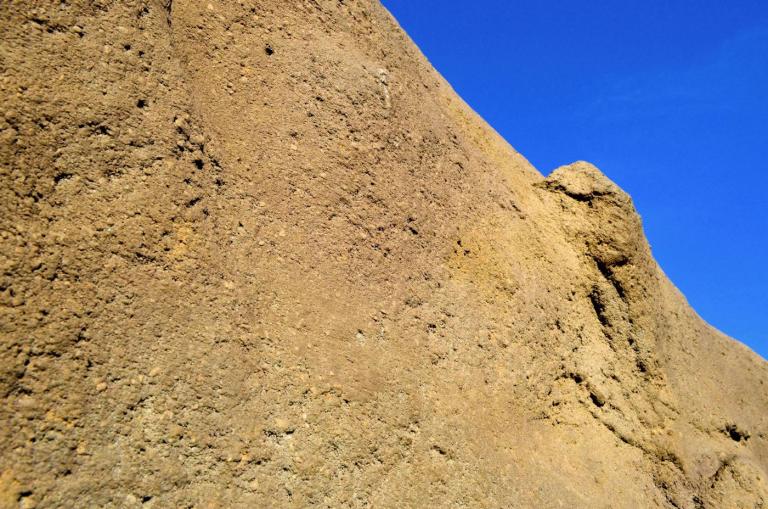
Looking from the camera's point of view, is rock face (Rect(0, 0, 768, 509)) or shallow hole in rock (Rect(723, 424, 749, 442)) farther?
shallow hole in rock (Rect(723, 424, 749, 442))

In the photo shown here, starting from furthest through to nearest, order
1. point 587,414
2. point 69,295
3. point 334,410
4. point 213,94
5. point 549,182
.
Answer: point 549,182 → point 587,414 → point 213,94 → point 334,410 → point 69,295

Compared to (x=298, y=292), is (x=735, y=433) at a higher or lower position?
higher

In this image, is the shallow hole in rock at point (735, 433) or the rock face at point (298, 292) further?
the shallow hole in rock at point (735, 433)

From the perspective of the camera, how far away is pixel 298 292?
3342mm

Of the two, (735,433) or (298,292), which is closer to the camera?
(298,292)

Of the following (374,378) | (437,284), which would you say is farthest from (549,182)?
(374,378)

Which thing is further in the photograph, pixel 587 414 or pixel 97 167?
pixel 587 414

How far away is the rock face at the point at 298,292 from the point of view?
2578mm

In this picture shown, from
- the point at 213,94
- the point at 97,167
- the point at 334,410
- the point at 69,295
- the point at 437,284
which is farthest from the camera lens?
the point at 437,284

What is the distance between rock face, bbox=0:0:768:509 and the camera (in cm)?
258

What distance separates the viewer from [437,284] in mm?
4074

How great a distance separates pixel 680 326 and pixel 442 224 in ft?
9.28

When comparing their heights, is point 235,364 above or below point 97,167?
below

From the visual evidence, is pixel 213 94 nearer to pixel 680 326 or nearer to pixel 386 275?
pixel 386 275
